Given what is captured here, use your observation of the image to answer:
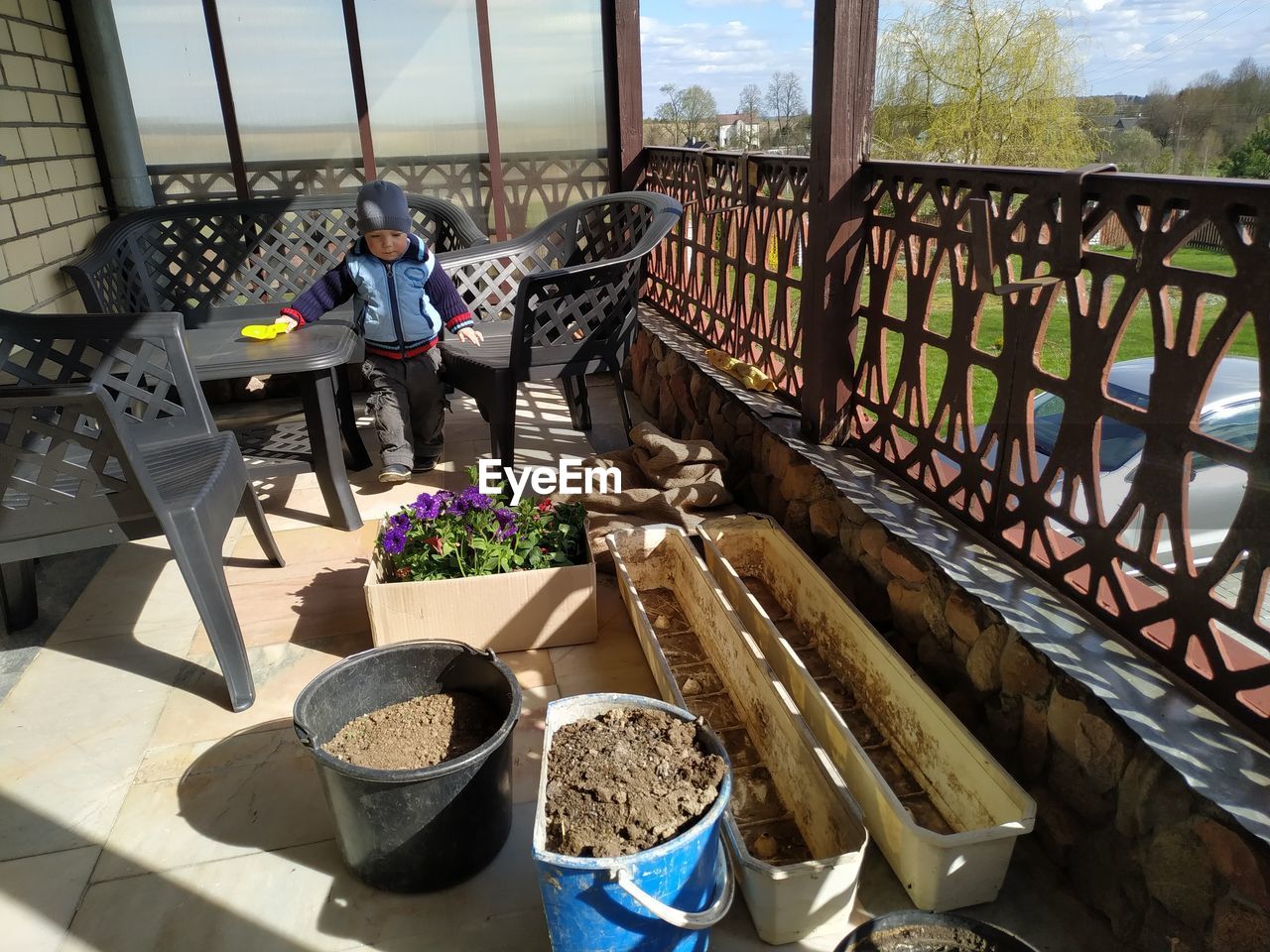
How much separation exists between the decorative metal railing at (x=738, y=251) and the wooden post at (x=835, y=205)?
0.32 m

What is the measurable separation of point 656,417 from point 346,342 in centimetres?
183

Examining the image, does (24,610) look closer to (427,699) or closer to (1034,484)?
(427,699)

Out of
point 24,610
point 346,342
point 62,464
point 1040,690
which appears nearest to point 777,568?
point 1040,690

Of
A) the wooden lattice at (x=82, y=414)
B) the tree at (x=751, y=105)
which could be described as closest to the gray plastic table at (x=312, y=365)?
the wooden lattice at (x=82, y=414)

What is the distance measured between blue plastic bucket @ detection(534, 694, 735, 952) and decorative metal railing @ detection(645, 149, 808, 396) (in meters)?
2.18

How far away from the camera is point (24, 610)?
268 cm

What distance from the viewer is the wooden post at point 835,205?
8.20 feet

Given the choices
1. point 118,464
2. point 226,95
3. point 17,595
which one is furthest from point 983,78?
point 17,595

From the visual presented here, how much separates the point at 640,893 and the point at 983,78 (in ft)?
50.9

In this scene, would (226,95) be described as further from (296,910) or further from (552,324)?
(296,910)

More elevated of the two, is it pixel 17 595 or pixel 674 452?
pixel 674 452

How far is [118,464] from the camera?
7.43ft

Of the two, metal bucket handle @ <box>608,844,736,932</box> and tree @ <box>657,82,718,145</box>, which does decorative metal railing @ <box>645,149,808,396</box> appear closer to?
metal bucket handle @ <box>608,844,736,932</box>

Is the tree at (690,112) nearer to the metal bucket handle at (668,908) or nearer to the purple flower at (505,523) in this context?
the purple flower at (505,523)
